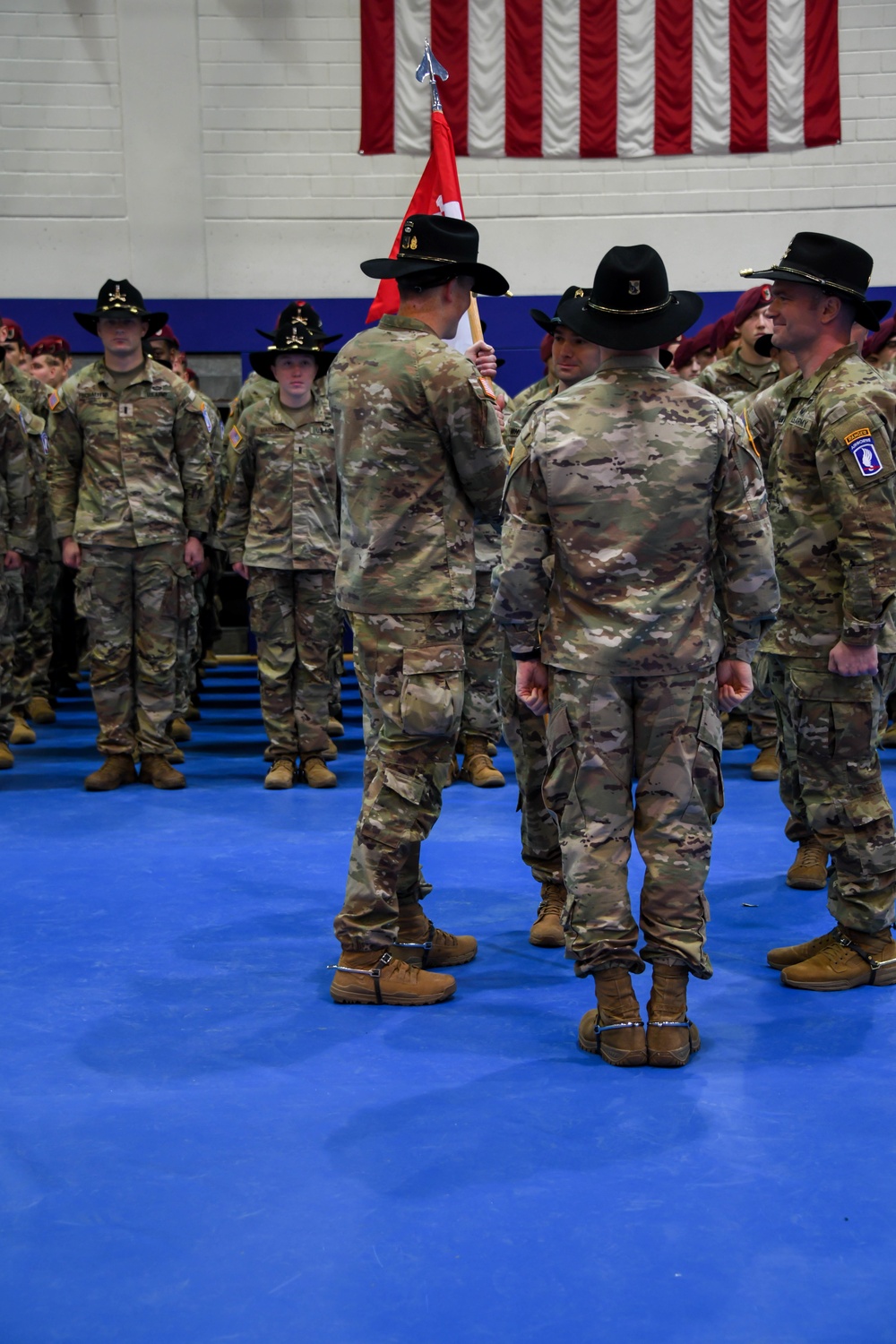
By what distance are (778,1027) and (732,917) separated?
95cm

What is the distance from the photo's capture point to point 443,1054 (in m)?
3.33

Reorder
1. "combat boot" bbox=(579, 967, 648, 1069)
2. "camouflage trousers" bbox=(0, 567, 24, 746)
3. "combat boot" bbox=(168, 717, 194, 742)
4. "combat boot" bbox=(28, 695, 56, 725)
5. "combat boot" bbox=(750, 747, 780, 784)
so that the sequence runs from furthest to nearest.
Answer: "combat boot" bbox=(28, 695, 56, 725), "combat boot" bbox=(168, 717, 194, 742), "camouflage trousers" bbox=(0, 567, 24, 746), "combat boot" bbox=(750, 747, 780, 784), "combat boot" bbox=(579, 967, 648, 1069)

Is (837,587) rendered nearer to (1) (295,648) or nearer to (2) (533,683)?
(2) (533,683)

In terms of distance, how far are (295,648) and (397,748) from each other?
10.2ft

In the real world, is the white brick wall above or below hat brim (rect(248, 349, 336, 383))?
above

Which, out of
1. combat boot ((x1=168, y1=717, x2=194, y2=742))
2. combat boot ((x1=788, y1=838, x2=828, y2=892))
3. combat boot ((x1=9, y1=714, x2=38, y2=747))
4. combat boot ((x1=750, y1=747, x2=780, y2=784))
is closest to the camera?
combat boot ((x1=788, y1=838, x2=828, y2=892))

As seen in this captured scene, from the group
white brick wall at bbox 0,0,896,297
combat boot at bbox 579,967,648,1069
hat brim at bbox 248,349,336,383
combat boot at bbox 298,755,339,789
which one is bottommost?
combat boot at bbox 298,755,339,789

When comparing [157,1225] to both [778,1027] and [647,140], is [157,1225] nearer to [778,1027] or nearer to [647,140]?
[778,1027]

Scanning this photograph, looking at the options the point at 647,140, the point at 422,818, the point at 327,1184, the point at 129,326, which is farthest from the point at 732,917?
the point at 647,140

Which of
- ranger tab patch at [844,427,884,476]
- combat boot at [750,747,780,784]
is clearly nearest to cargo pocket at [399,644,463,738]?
ranger tab patch at [844,427,884,476]

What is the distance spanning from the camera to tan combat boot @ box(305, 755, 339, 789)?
21.6 feet

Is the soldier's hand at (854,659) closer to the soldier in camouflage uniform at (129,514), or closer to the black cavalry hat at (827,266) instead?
the black cavalry hat at (827,266)

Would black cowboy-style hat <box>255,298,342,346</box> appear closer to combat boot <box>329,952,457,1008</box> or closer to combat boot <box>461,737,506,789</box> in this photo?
combat boot <box>461,737,506,789</box>

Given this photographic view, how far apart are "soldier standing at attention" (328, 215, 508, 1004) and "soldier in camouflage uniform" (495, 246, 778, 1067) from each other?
0.39 meters
